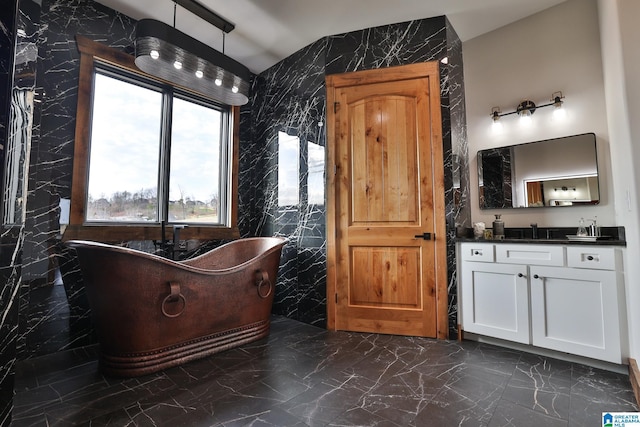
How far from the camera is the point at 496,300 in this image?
2.43 m

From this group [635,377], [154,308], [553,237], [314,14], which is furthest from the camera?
[314,14]

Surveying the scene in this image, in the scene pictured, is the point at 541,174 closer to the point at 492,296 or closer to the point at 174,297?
the point at 492,296

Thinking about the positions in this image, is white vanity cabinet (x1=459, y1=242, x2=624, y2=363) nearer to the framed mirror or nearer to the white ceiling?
the framed mirror

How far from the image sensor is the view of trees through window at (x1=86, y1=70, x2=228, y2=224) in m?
2.77

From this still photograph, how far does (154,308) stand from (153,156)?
1711mm

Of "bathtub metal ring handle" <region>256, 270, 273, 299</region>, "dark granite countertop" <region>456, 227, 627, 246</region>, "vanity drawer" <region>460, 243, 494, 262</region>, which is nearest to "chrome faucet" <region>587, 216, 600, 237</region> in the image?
"dark granite countertop" <region>456, 227, 627, 246</region>

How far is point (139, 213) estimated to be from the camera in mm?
3008

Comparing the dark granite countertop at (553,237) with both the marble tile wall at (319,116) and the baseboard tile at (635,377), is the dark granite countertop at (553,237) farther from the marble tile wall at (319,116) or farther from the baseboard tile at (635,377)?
the baseboard tile at (635,377)

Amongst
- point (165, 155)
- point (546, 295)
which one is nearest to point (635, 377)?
point (546, 295)

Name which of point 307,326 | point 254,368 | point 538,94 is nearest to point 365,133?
point 538,94

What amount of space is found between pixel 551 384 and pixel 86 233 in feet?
11.2

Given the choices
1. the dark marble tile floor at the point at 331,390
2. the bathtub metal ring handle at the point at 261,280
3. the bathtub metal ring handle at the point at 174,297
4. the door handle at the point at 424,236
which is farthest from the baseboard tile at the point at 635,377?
the bathtub metal ring handle at the point at 174,297

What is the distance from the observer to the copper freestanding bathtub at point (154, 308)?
1931mm

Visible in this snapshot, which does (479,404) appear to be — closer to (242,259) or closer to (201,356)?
(201,356)
